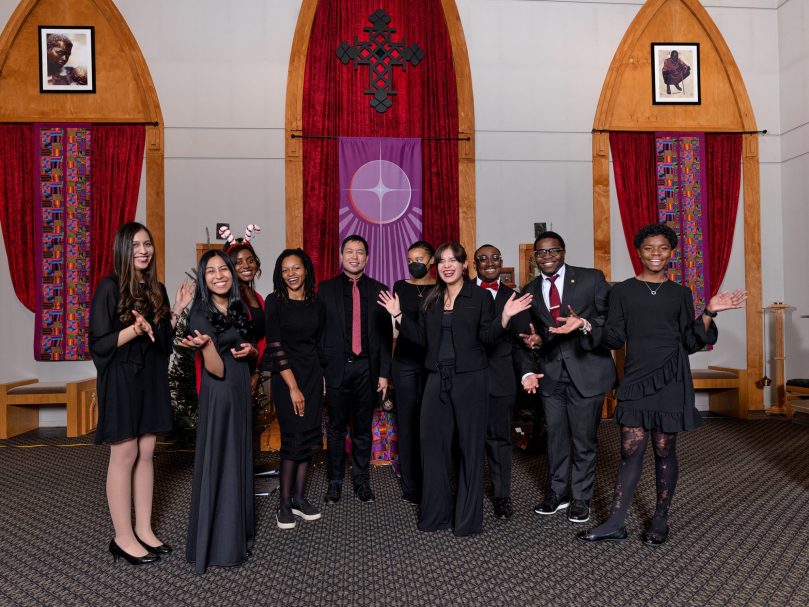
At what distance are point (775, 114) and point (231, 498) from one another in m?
7.61

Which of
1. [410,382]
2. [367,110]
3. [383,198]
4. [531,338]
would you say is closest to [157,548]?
[410,382]

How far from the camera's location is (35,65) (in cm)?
667

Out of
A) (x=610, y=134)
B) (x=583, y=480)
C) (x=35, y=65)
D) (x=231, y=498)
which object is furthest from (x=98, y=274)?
(x=610, y=134)

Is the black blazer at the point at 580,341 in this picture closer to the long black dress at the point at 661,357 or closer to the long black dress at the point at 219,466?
the long black dress at the point at 661,357

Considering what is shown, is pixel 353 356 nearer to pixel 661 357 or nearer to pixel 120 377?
pixel 120 377

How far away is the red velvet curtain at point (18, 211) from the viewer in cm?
650

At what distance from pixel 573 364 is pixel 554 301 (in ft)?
1.21

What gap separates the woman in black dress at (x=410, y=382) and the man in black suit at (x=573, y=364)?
0.68 metres

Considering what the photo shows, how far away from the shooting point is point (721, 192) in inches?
283

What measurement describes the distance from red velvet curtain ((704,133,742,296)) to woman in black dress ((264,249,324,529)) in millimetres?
5540

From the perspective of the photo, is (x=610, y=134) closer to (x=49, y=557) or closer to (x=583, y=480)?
(x=583, y=480)

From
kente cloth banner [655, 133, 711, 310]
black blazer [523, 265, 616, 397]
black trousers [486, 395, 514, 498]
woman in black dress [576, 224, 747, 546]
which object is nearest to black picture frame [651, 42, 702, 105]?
kente cloth banner [655, 133, 711, 310]

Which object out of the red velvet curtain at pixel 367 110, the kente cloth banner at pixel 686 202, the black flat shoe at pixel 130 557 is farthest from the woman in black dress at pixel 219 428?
the kente cloth banner at pixel 686 202

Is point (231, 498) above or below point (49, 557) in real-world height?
above
